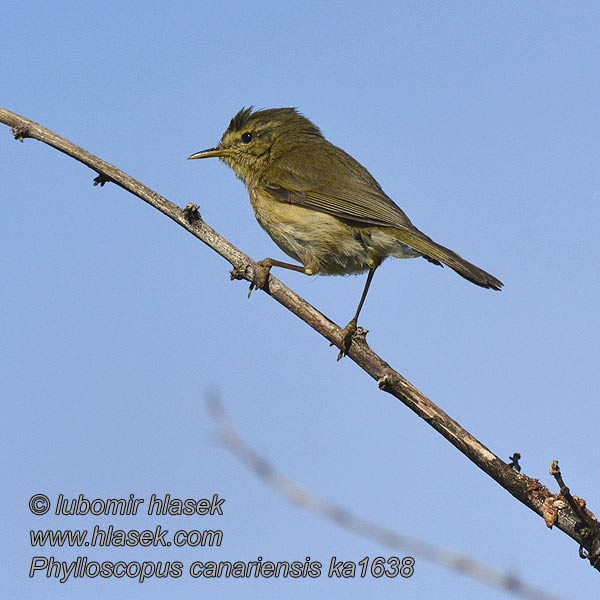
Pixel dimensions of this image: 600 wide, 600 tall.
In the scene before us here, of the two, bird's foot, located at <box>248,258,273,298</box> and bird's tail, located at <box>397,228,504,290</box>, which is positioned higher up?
bird's tail, located at <box>397,228,504,290</box>

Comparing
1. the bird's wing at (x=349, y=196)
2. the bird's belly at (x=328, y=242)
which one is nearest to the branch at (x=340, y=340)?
the bird's wing at (x=349, y=196)

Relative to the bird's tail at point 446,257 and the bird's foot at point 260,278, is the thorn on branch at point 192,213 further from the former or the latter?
the bird's tail at point 446,257

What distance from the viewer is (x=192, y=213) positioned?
15.1 ft

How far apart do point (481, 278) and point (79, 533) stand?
118 inches

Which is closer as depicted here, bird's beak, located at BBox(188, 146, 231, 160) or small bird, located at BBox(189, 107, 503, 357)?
small bird, located at BBox(189, 107, 503, 357)

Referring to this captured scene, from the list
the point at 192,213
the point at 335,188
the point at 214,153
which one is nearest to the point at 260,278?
the point at 192,213

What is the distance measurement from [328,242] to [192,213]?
1.69 metres

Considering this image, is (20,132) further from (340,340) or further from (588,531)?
(588,531)

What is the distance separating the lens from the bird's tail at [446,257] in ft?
16.7

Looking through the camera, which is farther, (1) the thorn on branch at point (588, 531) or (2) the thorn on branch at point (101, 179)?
(2) the thorn on branch at point (101, 179)

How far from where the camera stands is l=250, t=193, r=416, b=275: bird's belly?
5.94 m

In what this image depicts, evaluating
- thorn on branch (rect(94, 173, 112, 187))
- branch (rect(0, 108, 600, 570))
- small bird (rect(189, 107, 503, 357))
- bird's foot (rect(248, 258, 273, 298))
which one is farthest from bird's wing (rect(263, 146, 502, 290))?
thorn on branch (rect(94, 173, 112, 187))

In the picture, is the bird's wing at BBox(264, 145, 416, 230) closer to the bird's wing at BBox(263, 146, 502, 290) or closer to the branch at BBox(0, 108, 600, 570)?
the bird's wing at BBox(263, 146, 502, 290)

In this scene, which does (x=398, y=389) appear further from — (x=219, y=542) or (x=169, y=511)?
(x=169, y=511)
